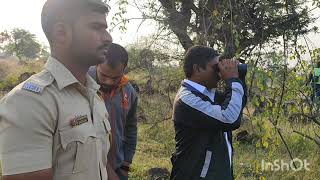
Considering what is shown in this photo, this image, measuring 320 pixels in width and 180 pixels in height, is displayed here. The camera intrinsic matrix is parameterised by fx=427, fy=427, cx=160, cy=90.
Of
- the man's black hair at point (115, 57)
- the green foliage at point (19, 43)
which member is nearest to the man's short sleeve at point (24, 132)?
the man's black hair at point (115, 57)

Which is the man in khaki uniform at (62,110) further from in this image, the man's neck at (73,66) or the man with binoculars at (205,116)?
the man with binoculars at (205,116)

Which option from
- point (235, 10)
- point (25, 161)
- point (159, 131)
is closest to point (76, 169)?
point (25, 161)

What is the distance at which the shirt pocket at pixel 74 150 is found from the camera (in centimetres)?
125

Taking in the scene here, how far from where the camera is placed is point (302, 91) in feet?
12.2

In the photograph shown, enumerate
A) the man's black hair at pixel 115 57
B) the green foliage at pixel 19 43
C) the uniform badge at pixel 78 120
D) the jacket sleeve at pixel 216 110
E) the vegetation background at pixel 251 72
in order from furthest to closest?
the green foliage at pixel 19 43
the vegetation background at pixel 251 72
the man's black hair at pixel 115 57
the jacket sleeve at pixel 216 110
the uniform badge at pixel 78 120

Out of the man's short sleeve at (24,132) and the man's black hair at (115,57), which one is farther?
the man's black hair at (115,57)

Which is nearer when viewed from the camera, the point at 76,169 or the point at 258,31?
the point at 76,169

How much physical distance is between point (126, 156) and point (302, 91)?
5.83 ft

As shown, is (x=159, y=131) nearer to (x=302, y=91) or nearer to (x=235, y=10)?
(x=302, y=91)

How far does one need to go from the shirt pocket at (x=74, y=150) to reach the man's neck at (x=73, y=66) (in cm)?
19

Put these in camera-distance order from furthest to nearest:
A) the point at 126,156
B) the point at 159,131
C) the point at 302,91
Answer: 1. the point at 159,131
2. the point at 302,91
3. the point at 126,156

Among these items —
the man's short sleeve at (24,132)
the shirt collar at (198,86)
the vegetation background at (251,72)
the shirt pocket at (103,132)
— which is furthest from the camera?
the vegetation background at (251,72)

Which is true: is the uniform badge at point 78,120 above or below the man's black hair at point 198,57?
below

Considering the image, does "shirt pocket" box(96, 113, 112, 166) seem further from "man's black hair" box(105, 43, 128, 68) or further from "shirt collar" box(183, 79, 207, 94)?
"man's black hair" box(105, 43, 128, 68)
